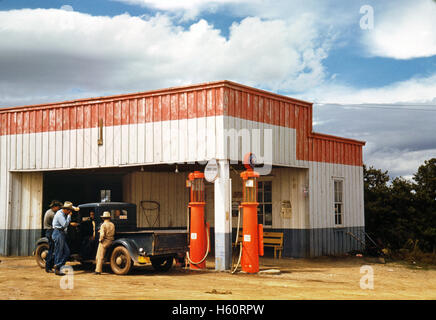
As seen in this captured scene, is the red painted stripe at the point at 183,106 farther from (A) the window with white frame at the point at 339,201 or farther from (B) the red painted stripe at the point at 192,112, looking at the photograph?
(A) the window with white frame at the point at 339,201

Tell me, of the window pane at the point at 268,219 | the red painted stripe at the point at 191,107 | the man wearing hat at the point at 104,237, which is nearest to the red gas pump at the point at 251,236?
the red painted stripe at the point at 191,107

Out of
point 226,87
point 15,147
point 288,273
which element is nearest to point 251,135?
point 226,87

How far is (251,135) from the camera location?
1667cm

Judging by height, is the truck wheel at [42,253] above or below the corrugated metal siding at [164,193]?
below

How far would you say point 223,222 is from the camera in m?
15.2

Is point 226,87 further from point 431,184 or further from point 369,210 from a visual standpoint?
point 431,184

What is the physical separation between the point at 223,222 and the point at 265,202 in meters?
5.63

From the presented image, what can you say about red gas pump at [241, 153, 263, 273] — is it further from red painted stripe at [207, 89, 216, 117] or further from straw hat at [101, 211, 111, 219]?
straw hat at [101, 211, 111, 219]

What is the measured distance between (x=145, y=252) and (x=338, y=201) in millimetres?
10683

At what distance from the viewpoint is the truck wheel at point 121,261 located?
1383 cm

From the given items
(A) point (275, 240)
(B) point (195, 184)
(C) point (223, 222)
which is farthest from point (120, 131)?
(A) point (275, 240)

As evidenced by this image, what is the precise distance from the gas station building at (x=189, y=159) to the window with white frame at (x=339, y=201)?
0.04m

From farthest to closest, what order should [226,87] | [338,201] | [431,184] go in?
[431,184], [338,201], [226,87]

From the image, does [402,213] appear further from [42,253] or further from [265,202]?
[42,253]
